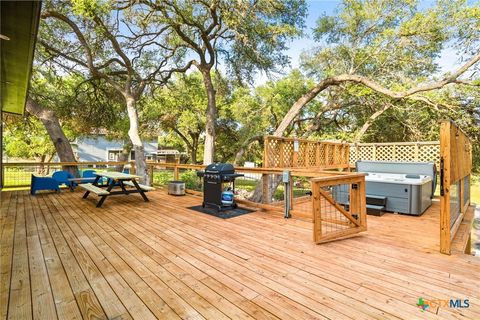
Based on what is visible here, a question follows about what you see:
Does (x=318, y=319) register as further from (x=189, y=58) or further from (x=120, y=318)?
(x=189, y=58)

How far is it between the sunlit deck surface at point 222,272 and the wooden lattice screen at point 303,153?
7.39 feet

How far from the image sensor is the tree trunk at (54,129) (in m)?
8.37

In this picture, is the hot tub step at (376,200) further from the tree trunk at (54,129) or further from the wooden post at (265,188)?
the tree trunk at (54,129)

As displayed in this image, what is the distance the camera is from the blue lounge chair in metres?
6.68

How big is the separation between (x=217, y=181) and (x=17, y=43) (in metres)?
3.41

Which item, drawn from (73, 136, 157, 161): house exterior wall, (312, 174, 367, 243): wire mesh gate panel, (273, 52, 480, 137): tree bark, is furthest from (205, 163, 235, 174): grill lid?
(73, 136, 157, 161): house exterior wall

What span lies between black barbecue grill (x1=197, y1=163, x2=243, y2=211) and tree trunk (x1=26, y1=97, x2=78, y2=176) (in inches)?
245

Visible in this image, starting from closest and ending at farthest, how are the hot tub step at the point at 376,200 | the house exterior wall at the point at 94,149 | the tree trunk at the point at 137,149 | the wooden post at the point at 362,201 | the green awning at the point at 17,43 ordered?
the green awning at the point at 17,43 < the wooden post at the point at 362,201 < the hot tub step at the point at 376,200 < the tree trunk at the point at 137,149 < the house exterior wall at the point at 94,149

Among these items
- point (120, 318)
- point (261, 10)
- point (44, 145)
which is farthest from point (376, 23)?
point (44, 145)

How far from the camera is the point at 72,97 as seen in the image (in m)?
9.71

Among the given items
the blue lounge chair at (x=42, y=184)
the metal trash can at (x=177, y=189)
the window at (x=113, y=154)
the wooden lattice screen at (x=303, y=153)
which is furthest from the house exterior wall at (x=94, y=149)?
the wooden lattice screen at (x=303, y=153)

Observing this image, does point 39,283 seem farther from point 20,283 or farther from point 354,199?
point 354,199

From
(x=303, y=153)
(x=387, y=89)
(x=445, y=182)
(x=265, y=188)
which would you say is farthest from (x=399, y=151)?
(x=445, y=182)

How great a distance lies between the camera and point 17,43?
2855 millimetres
